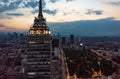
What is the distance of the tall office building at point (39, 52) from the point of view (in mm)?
38688

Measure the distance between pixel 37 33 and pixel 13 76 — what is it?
1008 inches

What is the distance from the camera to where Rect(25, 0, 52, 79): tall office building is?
127ft

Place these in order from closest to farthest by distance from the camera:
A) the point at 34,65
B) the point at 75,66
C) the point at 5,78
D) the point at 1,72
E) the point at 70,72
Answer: the point at 34,65
the point at 5,78
the point at 1,72
the point at 70,72
the point at 75,66

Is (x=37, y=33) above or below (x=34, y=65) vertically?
above

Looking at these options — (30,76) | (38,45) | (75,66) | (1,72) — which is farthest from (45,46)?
(75,66)

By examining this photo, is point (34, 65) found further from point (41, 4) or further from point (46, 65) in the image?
point (41, 4)

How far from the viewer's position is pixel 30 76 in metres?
38.9

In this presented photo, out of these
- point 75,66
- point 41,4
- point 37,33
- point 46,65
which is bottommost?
point 75,66

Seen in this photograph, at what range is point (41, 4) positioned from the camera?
1610 inches

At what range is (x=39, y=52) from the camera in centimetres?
3891

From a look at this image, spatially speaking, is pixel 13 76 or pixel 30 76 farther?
pixel 13 76

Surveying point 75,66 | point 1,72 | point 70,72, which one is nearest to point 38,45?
point 1,72

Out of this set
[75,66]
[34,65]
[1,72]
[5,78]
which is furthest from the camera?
[75,66]

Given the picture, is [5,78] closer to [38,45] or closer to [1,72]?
[1,72]
